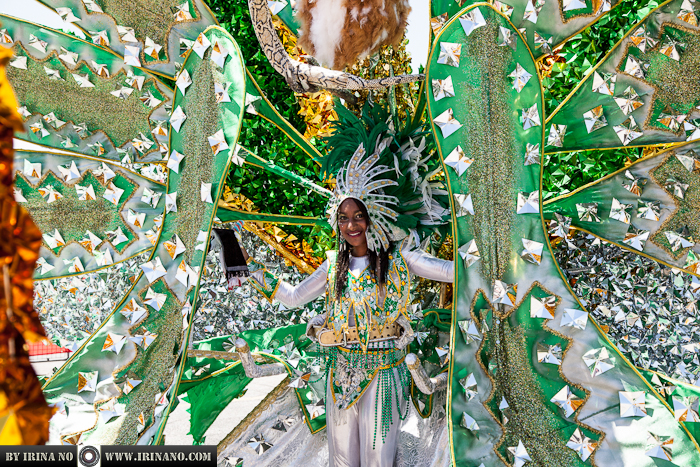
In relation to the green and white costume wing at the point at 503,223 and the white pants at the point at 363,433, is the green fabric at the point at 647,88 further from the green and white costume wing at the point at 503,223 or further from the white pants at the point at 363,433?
the white pants at the point at 363,433

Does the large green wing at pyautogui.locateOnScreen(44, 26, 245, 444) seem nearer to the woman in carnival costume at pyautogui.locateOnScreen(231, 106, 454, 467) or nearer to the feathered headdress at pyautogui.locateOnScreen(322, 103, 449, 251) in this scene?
the woman in carnival costume at pyautogui.locateOnScreen(231, 106, 454, 467)

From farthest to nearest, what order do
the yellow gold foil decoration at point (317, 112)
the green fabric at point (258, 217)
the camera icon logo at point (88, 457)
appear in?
the yellow gold foil decoration at point (317, 112)
the green fabric at point (258, 217)
the camera icon logo at point (88, 457)

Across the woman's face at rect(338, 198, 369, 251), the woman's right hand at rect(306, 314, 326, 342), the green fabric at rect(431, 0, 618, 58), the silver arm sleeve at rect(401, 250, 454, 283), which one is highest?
the green fabric at rect(431, 0, 618, 58)

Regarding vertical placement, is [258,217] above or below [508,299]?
above

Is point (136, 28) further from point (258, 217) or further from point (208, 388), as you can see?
point (208, 388)

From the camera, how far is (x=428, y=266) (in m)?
2.21

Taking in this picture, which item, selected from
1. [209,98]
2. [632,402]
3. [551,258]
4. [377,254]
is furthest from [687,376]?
[209,98]

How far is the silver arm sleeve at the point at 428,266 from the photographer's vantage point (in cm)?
217

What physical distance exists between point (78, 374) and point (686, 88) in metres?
2.47

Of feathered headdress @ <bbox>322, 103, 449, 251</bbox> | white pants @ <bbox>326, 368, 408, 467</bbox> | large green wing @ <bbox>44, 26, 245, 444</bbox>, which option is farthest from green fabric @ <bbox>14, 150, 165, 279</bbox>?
white pants @ <bbox>326, 368, 408, 467</bbox>

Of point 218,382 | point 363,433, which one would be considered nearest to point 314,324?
point 363,433

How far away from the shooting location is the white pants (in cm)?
216

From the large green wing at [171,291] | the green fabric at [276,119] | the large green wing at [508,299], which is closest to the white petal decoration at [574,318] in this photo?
the large green wing at [508,299]

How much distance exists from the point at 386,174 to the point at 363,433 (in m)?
1.09
